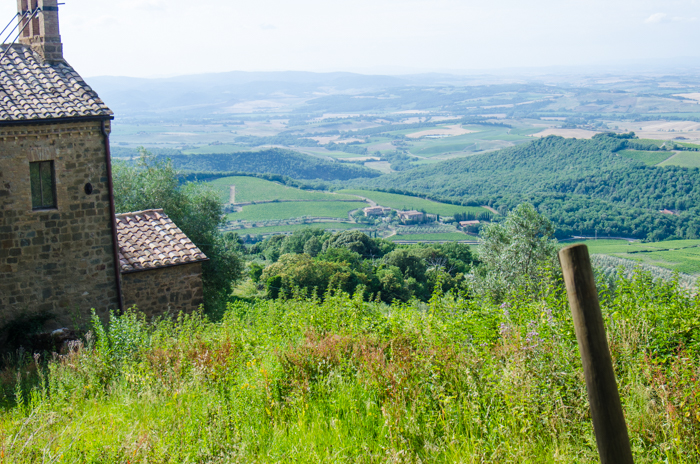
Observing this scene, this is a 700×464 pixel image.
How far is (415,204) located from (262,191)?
88.8 ft

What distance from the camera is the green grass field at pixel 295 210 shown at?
80.8m

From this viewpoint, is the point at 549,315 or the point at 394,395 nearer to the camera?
the point at 394,395

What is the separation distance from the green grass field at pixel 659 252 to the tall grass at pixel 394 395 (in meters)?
43.1

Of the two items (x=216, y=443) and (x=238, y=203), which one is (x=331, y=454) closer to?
(x=216, y=443)

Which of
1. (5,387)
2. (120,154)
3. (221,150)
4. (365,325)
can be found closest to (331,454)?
(365,325)

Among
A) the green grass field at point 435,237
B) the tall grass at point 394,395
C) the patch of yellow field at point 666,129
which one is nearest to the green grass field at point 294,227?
the green grass field at point 435,237

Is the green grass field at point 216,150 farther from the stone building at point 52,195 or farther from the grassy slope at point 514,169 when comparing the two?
the stone building at point 52,195

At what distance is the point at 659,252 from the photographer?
55.9 m

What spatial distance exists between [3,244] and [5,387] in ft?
15.9

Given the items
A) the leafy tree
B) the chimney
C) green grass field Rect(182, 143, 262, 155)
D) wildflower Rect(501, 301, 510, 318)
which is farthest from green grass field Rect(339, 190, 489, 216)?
wildflower Rect(501, 301, 510, 318)

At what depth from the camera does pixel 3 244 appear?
11297mm

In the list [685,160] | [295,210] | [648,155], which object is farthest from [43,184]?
[648,155]

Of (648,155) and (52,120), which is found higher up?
(52,120)

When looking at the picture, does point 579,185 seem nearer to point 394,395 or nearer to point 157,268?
point 157,268
